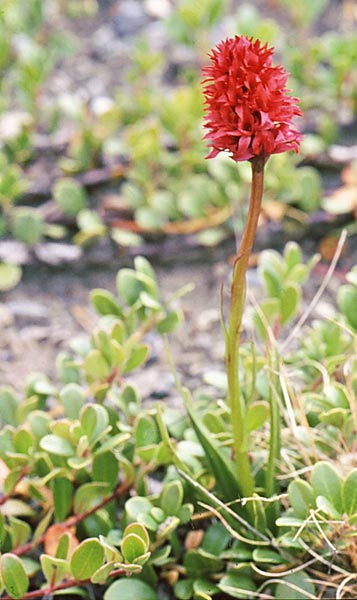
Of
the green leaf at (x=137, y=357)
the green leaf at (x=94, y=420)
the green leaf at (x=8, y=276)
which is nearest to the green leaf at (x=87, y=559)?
the green leaf at (x=94, y=420)

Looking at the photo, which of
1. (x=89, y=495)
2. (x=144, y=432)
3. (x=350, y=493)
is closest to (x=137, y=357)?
(x=144, y=432)

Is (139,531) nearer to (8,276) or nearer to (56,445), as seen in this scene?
(56,445)

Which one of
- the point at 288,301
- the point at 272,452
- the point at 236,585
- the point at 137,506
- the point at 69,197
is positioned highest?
the point at 69,197

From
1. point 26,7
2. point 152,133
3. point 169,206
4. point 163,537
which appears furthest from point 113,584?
point 26,7

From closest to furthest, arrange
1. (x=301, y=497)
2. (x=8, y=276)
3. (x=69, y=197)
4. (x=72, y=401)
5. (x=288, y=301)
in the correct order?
1. (x=301, y=497)
2. (x=72, y=401)
3. (x=288, y=301)
4. (x=8, y=276)
5. (x=69, y=197)

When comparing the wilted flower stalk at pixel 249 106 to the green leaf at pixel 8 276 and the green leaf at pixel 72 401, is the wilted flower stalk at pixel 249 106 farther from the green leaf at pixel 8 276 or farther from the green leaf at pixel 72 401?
the green leaf at pixel 8 276

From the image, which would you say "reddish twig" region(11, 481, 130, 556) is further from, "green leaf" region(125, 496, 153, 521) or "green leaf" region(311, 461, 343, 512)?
"green leaf" region(311, 461, 343, 512)
